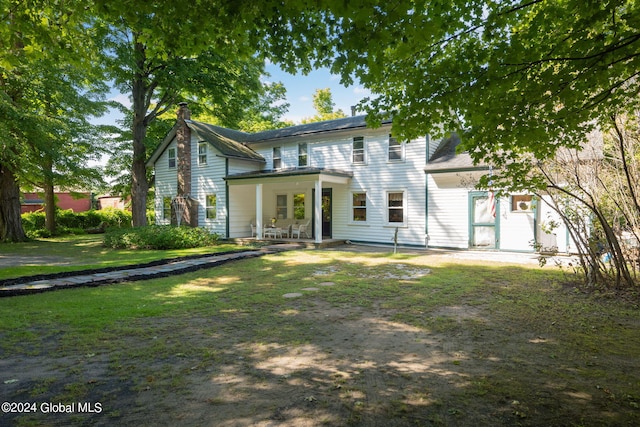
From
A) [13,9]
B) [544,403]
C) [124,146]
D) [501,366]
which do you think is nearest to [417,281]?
[501,366]

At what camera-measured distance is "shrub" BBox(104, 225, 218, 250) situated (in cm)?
1680

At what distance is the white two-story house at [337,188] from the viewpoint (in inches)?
618

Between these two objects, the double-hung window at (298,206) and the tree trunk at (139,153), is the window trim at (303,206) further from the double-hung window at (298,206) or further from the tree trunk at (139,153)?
the tree trunk at (139,153)

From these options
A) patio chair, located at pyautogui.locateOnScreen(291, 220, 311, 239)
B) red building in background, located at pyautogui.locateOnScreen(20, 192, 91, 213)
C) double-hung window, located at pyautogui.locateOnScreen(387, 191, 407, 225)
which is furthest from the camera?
red building in background, located at pyautogui.locateOnScreen(20, 192, 91, 213)

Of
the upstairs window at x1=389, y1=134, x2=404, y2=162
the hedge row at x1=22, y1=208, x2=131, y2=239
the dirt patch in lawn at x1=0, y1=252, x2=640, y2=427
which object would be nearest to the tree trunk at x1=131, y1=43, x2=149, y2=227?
the hedge row at x1=22, y1=208, x2=131, y2=239

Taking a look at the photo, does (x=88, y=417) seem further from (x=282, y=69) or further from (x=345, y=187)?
(x=345, y=187)

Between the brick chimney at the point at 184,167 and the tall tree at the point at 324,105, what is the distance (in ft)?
70.2

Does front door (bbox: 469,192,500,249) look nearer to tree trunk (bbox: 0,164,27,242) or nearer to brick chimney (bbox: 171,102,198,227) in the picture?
brick chimney (bbox: 171,102,198,227)

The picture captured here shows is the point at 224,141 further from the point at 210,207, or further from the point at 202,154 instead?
the point at 210,207

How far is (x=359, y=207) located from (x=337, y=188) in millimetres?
1627

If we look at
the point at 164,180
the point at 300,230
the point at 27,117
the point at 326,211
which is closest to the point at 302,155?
the point at 326,211

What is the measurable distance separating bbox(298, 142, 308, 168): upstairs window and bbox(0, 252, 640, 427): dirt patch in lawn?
1508cm

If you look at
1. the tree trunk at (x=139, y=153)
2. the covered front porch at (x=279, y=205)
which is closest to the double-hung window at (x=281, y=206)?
the covered front porch at (x=279, y=205)

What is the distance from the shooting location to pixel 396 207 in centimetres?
1764
